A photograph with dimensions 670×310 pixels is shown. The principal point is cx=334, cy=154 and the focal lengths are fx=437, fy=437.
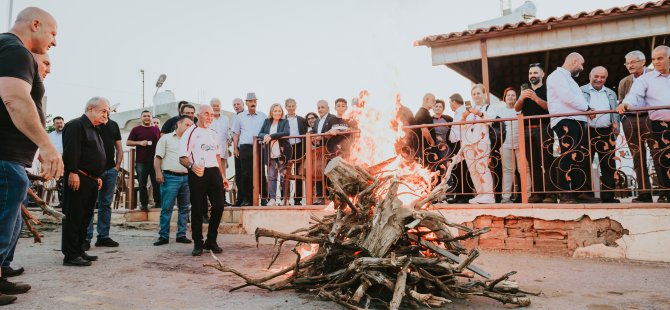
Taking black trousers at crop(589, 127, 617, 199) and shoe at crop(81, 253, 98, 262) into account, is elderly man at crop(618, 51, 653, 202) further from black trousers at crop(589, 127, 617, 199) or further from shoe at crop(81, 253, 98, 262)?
shoe at crop(81, 253, 98, 262)

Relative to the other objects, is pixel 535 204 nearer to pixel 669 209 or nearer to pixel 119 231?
pixel 669 209

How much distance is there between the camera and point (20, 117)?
282 cm

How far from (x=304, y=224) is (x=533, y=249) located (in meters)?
3.36

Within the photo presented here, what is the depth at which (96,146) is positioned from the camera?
5.10 meters

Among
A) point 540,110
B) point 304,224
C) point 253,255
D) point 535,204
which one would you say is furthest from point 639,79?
point 253,255

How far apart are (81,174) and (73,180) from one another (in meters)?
0.22

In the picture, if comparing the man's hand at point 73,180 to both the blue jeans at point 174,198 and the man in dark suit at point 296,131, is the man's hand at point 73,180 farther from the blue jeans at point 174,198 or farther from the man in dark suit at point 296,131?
the man in dark suit at point 296,131

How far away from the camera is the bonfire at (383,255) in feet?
10.3

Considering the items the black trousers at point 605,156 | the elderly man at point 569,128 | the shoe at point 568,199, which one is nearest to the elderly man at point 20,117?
the elderly man at point 569,128

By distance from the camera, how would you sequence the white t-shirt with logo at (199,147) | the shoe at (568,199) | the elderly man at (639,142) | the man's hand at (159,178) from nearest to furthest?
the elderly man at (639,142), the white t-shirt with logo at (199,147), the shoe at (568,199), the man's hand at (159,178)

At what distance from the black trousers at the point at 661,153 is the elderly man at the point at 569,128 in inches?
29.5

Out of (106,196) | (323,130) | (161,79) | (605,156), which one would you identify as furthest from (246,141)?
(161,79)

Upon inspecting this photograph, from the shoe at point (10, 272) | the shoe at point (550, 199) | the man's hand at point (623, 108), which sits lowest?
the shoe at point (10, 272)

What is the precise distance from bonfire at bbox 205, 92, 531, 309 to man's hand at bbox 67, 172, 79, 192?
203 centimetres
